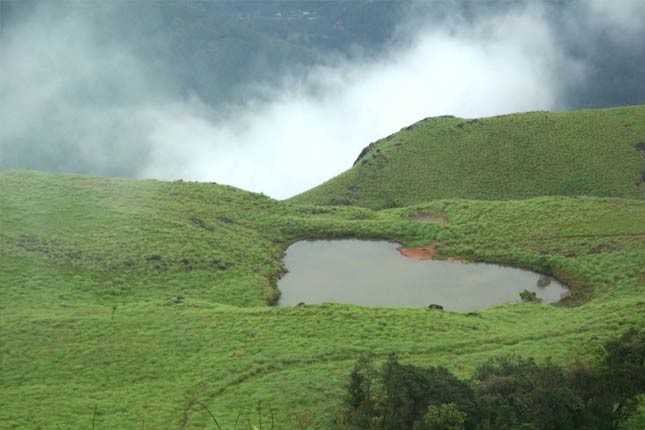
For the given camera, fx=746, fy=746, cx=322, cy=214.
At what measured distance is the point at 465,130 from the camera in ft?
369

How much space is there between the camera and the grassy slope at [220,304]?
3753cm

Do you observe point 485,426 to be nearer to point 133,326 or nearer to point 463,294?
point 133,326

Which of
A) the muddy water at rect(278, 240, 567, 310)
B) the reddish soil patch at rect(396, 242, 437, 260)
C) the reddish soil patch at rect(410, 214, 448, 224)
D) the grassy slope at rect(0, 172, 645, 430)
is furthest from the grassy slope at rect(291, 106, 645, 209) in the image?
the muddy water at rect(278, 240, 567, 310)

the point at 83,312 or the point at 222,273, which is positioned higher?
the point at 222,273

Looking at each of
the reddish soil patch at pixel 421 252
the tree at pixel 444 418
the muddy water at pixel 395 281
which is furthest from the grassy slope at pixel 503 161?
the tree at pixel 444 418

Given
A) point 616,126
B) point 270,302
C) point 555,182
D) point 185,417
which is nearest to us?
point 185,417

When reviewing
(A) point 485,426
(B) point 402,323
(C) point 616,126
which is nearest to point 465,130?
(C) point 616,126

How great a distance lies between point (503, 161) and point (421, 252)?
44.9 m

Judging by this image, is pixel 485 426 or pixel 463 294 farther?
pixel 463 294

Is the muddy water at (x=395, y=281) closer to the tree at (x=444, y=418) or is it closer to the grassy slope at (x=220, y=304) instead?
the grassy slope at (x=220, y=304)

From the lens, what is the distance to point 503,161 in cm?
10562

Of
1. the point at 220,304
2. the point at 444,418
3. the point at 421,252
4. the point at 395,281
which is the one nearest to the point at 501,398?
the point at 444,418

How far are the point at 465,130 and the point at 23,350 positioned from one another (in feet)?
271

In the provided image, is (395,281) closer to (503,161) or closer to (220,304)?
(220,304)
